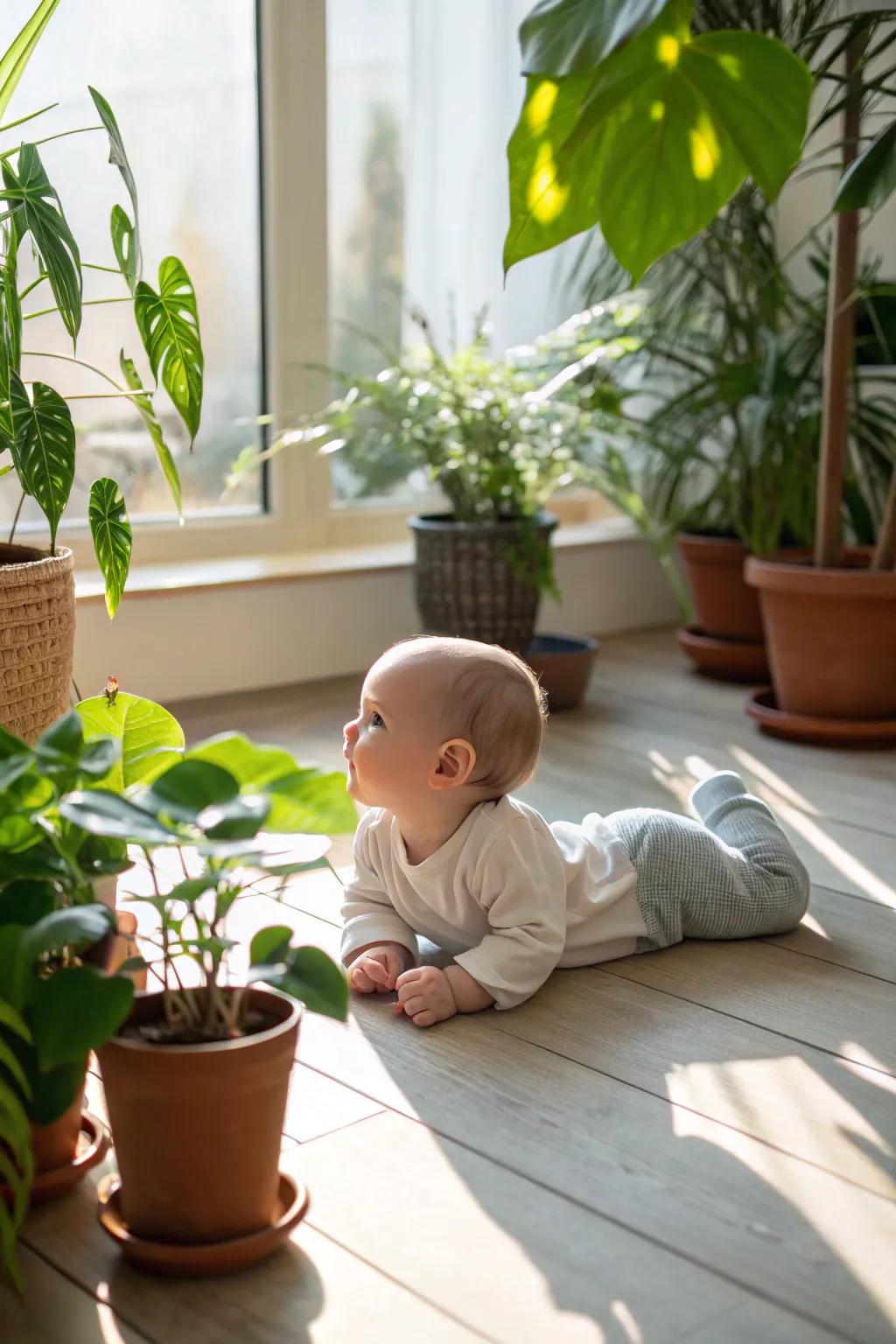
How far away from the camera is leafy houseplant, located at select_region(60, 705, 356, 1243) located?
98cm

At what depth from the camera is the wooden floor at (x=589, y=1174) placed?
1040 mm

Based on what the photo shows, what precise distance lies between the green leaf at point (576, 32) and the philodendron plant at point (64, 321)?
→ 2.20 ft

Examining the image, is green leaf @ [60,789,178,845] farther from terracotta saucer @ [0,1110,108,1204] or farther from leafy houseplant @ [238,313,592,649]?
leafy houseplant @ [238,313,592,649]

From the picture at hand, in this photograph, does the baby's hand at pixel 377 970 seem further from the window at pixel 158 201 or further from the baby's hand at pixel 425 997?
the window at pixel 158 201

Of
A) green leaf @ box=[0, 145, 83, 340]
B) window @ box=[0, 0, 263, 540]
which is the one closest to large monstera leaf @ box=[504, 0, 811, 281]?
green leaf @ box=[0, 145, 83, 340]

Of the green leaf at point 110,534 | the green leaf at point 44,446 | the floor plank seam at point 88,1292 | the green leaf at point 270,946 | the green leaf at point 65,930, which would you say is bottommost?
the floor plank seam at point 88,1292

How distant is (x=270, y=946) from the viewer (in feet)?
3.47

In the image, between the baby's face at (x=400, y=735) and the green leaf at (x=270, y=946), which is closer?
the green leaf at (x=270, y=946)

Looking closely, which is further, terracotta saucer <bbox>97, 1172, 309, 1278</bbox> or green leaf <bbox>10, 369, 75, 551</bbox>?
green leaf <bbox>10, 369, 75, 551</bbox>

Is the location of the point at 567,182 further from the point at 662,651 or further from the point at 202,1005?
the point at 662,651

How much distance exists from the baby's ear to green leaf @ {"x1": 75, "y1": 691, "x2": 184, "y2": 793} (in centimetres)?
31

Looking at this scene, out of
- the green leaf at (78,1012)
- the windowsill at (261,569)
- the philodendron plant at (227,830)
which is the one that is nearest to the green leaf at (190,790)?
the philodendron plant at (227,830)

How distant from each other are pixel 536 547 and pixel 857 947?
4.44 feet

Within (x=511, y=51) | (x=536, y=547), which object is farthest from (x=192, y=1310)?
(x=511, y=51)
